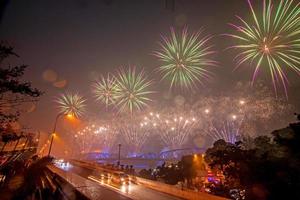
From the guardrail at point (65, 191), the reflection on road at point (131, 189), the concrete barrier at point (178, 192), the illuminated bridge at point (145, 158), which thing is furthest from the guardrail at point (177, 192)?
the illuminated bridge at point (145, 158)

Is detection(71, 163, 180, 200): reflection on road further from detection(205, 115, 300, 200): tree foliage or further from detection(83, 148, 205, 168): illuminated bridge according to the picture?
detection(83, 148, 205, 168): illuminated bridge

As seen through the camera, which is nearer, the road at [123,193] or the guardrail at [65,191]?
the guardrail at [65,191]

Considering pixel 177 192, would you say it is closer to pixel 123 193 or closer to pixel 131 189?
pixel 123 193

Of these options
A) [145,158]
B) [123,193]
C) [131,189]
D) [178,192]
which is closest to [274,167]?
[178,192]

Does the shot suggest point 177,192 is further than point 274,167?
Yes

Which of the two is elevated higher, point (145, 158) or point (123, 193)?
point (145, 158)

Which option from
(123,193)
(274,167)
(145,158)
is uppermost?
(145,158)

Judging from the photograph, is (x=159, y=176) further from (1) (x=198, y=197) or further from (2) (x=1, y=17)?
(2) (x=1, y=17)

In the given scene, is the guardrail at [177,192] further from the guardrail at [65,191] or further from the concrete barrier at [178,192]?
the guardrail at [65,191]

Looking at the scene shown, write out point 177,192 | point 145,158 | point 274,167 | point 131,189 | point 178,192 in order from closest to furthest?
point 274,167 < point 178,192 < point 177,192 < point 131,189 < point 145,158

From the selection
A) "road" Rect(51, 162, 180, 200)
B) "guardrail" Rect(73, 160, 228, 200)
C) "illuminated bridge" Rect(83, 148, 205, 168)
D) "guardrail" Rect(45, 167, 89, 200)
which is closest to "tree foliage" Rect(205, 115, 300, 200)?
"guardrail" Rect(73, 160, 228, 200)

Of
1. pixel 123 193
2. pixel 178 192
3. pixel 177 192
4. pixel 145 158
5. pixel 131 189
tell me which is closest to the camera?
pixel 123 193
